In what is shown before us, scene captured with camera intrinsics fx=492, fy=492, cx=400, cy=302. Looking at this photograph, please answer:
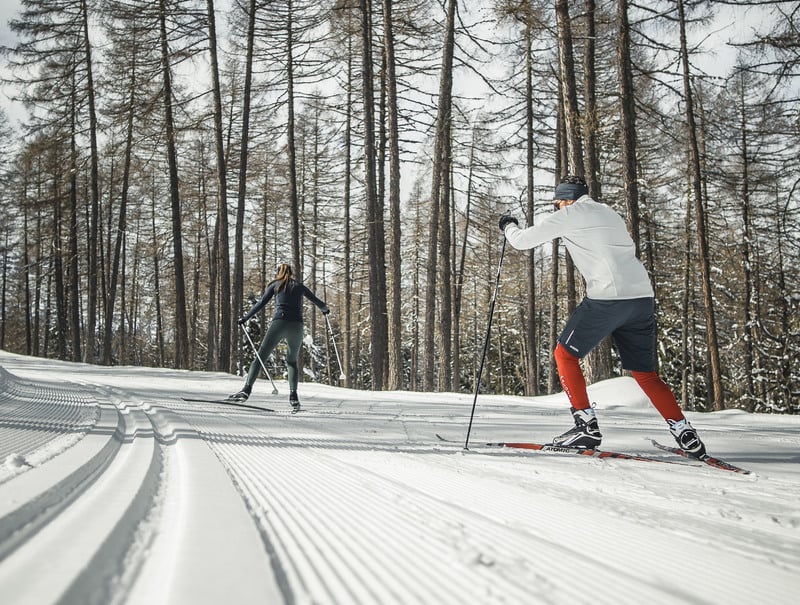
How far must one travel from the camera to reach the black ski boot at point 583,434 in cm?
331

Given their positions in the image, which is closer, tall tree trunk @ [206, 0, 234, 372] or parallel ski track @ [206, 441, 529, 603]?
parallel ski track @ [206, 441, 529, 603]

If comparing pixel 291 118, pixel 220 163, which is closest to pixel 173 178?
pixel 220 163

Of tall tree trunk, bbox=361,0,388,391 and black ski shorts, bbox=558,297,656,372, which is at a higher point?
tall tree trunk, bbox=361,0,388,391

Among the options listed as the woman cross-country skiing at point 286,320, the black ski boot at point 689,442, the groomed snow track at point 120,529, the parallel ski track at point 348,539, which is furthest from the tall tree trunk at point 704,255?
the groomed snow track at point 120,529

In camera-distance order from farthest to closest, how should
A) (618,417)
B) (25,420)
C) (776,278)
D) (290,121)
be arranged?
1. (776,278)
2. (290,121)
3. (618,417)
4. (25,420)

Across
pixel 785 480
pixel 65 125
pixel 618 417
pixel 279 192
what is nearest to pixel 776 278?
pixel 618 417

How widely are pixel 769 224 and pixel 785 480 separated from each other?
1901cm

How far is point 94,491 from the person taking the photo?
4.66 ft

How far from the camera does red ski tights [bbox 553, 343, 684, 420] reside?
3.34 m

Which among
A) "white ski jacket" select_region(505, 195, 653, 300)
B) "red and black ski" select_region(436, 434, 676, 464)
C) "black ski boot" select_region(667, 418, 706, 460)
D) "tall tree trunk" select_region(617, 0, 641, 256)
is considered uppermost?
"tall tree trunk" select_region(617, 0, 641, 256)

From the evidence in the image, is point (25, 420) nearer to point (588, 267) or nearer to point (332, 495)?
point (332, 495)

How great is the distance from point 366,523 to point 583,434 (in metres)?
2.37

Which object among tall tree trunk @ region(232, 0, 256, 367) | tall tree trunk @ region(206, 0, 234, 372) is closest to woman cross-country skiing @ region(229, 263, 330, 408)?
tall tree trunk @ region(206, 0, 234, 372)

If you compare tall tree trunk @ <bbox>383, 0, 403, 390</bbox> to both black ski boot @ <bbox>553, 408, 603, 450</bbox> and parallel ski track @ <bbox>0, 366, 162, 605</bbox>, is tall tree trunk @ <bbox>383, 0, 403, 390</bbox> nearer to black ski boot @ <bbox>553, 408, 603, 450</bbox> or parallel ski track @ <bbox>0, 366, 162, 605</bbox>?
black ski boot @ <bbox>553, 408, 603, 450</bbox>
